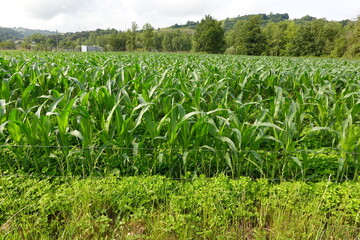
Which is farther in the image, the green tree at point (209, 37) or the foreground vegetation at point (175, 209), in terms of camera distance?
the green tree at point (209, 37)

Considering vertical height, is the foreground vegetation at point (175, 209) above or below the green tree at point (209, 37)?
below

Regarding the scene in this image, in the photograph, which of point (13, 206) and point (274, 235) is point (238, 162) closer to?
point (274, 235)

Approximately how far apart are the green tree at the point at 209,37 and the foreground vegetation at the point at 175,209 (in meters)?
62.3

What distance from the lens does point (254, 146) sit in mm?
2611

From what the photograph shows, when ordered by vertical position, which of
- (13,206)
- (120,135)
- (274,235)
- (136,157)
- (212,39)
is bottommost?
(274,235)

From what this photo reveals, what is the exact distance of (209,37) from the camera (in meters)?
60.6

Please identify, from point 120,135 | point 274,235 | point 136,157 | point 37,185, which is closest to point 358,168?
point 274,235

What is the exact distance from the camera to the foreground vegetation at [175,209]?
6.20 ft

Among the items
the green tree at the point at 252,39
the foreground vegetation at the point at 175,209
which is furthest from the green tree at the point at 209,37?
the foreground vegetation at the point at 175,209

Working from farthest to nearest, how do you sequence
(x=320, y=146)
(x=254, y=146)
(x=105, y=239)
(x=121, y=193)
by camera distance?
(x=320, y=146) < (x=254, y=146) < (x=121, y=193) < (x=105, y=239)

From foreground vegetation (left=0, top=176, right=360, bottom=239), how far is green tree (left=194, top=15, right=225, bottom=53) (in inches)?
2451

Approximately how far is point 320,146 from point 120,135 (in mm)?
3052

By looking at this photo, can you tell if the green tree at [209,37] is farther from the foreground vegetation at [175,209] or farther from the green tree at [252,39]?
the foreground vegetation at [175,209]

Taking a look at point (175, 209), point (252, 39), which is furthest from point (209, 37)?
point (175, 209)
